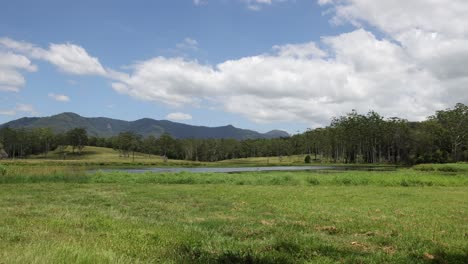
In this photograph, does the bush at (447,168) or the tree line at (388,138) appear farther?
the tree line at (388,138)

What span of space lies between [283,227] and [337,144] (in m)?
173

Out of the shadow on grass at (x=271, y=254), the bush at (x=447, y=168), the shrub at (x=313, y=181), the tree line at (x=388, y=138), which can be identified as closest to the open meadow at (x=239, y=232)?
the shadow on grass at (x=271, y=254)

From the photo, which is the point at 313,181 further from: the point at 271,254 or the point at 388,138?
the point at 388,138

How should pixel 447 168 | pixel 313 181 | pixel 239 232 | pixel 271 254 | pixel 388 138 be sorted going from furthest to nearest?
pixel 388 138
pixel 447 168
pixel 313 181
pixel 239 232
pixel 271 254

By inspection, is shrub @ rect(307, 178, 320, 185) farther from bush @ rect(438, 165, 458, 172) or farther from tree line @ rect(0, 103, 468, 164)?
tree line @ rect(0, 103, 468, 164)

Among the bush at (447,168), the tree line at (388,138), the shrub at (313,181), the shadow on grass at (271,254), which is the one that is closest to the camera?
the shadow on grass at (271,254)

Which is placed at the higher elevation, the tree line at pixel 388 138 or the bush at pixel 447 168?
the tree line at pixel 388 138

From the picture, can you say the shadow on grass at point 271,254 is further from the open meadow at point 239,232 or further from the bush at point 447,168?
the bush at point 447,168

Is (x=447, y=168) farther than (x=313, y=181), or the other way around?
(x=447, y=168)

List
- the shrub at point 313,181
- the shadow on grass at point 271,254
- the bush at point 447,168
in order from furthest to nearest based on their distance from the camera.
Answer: the bush at point 447,168 < the shrub at point 313,181 < the shadow on grass at point 271,254

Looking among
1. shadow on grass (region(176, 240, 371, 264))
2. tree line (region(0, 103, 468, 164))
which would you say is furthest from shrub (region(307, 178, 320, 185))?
tree line (region(0, 103, 468, 164))

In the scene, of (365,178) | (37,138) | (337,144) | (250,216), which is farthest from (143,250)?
(37,138)

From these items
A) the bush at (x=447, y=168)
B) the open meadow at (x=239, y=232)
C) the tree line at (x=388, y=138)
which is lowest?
the bush at (x=447, y=168)

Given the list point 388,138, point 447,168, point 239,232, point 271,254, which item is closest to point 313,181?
point 239,232
